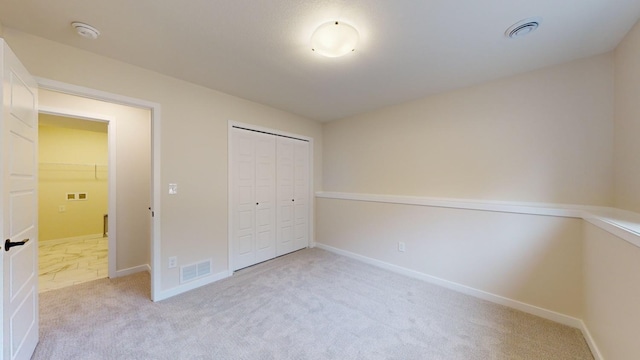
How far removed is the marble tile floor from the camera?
287 cm

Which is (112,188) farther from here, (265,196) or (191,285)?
(265,196)

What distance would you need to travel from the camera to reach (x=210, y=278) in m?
2.84

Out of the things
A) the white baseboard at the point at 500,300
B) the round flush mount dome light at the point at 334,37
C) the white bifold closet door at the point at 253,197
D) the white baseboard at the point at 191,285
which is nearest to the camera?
the round flush mount dome light at the point at 334,37

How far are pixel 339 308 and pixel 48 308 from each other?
9.41 feet

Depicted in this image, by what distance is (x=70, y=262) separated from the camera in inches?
136

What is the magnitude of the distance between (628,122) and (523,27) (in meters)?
1.10

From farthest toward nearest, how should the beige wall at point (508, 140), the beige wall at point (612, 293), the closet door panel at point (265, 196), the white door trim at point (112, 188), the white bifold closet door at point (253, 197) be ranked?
the closet door panel at point (265, 196)
the white bifold closet door at point (253, 197)
the white door trim at point (112, 188)
the beige wall at point (508, 140)
the beige wall at point (612, 293)

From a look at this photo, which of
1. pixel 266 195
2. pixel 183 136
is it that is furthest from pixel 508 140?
pixel 183 136

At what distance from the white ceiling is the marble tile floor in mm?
2798

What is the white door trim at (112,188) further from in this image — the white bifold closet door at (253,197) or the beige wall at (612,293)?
the beige wall at (612,293)

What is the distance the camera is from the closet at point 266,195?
3211 millimetres

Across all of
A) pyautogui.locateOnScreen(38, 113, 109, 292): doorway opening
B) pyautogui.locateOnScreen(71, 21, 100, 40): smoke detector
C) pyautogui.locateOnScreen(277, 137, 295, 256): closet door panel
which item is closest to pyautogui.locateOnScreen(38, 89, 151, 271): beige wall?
pyautogui.locateOnScreen(38, 113, 109, 292): doorway opening

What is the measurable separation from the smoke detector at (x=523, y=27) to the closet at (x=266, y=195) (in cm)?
295

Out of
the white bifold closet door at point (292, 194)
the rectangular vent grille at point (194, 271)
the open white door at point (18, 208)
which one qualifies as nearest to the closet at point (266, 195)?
the white bifold closet door at point (292, 194)
